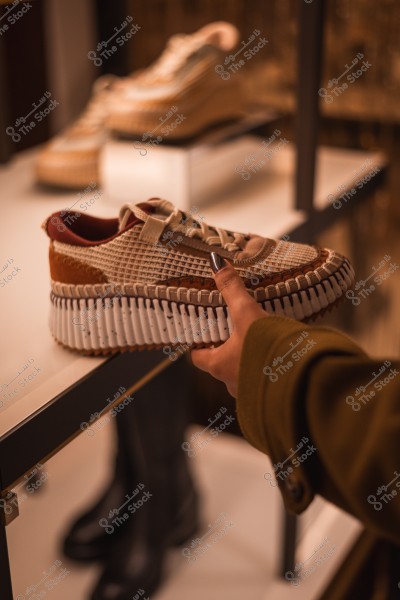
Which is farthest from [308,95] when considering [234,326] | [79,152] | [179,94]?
[234,326]

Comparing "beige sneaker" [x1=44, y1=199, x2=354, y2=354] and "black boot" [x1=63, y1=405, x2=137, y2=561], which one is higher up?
"beige sneaker" [x1=44, y1=199, x2=354, y2=354]

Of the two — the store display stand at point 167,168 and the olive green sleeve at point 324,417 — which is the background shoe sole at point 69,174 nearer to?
the store display stand at point 167,168

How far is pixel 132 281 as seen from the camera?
57cm

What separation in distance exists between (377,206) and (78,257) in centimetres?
78

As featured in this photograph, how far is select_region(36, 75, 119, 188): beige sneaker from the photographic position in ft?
3.20

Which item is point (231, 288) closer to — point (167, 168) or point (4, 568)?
point (4, 568)

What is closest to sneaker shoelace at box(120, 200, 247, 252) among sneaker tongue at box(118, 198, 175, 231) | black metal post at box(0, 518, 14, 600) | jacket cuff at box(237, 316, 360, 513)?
sneaker tongue at box(118, 198, 175, 231)

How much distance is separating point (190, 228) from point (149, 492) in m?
0.49

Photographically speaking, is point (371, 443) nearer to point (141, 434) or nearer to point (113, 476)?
point (141, 434)

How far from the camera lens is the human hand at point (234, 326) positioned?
497 mm

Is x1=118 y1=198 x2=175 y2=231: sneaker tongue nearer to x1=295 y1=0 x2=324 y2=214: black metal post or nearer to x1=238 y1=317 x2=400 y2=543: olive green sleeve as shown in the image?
x1=238 y1=317 x2=400 y2=543: olive green sleeve

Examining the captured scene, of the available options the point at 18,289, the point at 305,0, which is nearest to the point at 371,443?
the point at 18,289

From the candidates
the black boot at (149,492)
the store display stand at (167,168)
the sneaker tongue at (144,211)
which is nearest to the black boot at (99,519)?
the black boot at (149,492)

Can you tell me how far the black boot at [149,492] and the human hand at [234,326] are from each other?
1.34 ft
